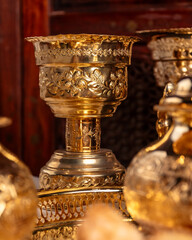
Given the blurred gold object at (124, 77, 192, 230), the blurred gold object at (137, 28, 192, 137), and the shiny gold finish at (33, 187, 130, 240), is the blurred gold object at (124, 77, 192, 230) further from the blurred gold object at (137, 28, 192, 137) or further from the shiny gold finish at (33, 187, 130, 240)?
the blurred gold object at (137, 28, 192, 137)

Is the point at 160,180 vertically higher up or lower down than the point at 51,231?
higher up

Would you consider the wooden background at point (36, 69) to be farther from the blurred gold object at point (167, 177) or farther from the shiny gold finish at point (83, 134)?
the blurred gold object at point (167, 177)

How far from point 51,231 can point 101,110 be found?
32 cm

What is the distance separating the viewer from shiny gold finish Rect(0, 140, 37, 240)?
0.41 metres

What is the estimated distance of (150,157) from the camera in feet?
1.41

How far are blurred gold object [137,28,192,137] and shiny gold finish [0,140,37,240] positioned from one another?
20.8 inches

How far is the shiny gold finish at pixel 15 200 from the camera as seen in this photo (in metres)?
0.41

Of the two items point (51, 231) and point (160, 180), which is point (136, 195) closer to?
point (160, 180)

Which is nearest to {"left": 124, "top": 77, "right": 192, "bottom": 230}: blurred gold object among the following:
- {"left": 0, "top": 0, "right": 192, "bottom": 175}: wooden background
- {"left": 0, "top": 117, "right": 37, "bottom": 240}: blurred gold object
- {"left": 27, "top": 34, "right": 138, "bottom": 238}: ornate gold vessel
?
{"left": 0, "top": 117, "right": 37, "bottom": 240}: blurred gold object

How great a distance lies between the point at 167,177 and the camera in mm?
405

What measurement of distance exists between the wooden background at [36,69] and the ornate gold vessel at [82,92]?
494 mm

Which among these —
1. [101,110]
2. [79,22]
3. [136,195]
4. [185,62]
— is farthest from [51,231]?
[79,22]

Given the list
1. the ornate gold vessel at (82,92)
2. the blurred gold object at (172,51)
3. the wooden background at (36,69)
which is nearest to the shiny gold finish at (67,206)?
the ornate gold vessel at (82,92)

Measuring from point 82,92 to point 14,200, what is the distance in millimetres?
425
